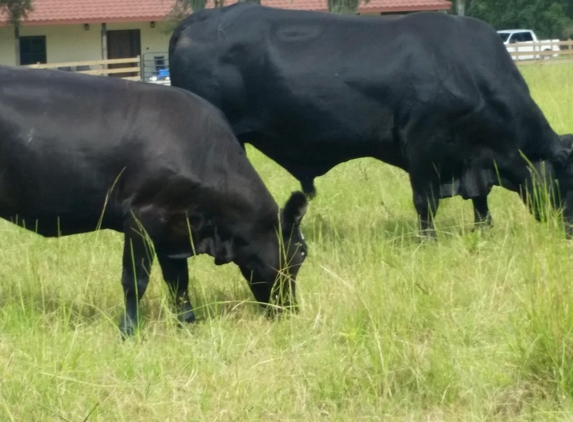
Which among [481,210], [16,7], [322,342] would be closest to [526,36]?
[16,7]

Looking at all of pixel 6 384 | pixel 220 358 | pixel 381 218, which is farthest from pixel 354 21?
pixel 6 384

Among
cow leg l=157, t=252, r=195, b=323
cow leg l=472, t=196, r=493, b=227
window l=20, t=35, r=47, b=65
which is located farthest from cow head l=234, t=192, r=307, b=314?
window l=20, t=35, r=47, b=65

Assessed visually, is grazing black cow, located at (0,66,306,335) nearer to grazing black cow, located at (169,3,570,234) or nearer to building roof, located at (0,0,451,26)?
grazing black cow, located at (169,3,570,234)

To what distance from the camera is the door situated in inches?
1617

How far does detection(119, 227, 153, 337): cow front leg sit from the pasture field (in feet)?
0.36

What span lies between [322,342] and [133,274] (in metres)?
1.21

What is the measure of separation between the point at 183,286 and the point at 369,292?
47.3 inches

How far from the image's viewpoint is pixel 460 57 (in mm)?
8453

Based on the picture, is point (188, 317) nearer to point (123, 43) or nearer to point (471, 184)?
point (471, 184)

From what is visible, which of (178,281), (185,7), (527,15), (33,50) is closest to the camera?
(178,281)

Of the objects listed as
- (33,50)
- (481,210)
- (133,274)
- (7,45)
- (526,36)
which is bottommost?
(526,36)

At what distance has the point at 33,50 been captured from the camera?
3922 centimetres

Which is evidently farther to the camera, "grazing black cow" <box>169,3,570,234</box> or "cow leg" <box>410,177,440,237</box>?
"cow leg" <box>410,177,440,237</box>

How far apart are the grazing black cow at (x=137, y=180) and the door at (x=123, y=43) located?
116ft
